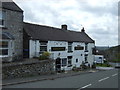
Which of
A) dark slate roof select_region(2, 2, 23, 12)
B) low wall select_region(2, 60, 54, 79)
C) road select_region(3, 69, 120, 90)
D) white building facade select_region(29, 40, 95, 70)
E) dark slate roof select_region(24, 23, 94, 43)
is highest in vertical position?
dark slate roof select_region(2, 2, 23, 12)

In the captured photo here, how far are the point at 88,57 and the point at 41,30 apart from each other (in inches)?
619

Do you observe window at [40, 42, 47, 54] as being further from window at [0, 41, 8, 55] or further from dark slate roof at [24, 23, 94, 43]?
window at [0, 41, 8, 55]

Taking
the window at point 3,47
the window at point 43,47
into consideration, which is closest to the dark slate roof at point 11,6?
the window at point 3,47

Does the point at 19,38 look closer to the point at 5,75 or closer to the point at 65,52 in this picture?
the point at 5,75

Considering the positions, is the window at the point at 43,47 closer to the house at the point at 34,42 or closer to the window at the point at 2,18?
the house at the point at 34,42

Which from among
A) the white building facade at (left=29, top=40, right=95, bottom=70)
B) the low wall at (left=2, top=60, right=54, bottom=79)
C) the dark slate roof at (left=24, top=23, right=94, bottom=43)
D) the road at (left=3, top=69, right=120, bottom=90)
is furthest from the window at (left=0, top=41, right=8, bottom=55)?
the dark slate roof at (left=24, top=23, right=94, bottom=43)

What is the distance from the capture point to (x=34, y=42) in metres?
24.7

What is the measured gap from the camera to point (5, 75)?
15469 millimetres

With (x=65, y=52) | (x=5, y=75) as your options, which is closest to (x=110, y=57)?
(x=65, y=52)

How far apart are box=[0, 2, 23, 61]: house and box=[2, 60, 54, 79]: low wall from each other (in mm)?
2400

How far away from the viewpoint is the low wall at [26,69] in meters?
15.7

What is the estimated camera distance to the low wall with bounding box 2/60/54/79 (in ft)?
51.4

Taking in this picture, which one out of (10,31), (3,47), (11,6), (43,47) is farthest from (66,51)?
(3,47)

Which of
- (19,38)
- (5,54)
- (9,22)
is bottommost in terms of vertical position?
(5,54)
